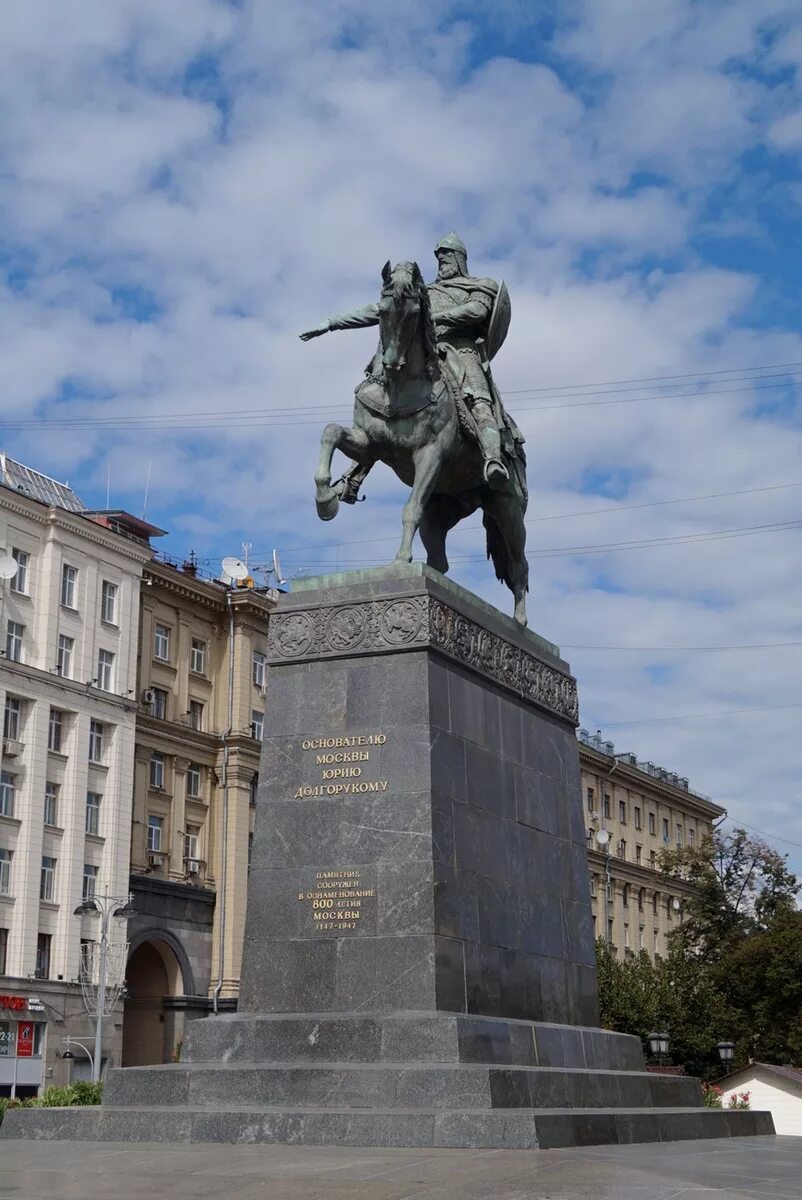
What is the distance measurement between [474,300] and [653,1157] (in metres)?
9.43

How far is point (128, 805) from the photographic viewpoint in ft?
179

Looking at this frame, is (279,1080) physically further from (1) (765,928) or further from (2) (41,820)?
(1) (765,928)

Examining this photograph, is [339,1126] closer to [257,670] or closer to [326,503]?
[326,503]

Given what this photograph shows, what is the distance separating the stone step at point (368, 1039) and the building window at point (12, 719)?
38.7 m

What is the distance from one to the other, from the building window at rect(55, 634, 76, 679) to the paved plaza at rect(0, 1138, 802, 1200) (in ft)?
142

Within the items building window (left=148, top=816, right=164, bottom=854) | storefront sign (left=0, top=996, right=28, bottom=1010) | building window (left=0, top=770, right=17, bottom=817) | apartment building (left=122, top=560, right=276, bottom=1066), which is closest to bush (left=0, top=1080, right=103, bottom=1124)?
storefront sign (left=0, top=996, right=28, bottom=1010)

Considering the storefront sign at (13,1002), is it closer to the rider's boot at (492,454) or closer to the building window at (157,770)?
the building window at (157,770)

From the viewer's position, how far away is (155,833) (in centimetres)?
5734

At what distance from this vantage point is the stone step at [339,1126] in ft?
31.7

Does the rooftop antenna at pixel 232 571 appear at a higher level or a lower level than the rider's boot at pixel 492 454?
higher

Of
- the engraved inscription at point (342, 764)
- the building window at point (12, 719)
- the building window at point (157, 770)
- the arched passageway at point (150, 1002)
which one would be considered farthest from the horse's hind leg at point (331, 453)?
the building window at point (157, 770)

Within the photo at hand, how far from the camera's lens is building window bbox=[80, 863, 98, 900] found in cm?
5147

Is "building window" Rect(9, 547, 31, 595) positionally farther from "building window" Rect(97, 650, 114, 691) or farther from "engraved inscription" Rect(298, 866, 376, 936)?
"engraved inscription" Rect(298, 866, 376, 936)

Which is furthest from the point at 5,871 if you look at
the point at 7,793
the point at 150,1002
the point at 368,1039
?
the point at 368,1039
